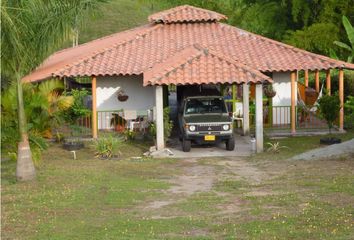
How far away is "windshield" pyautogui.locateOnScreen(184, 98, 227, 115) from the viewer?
21.5m

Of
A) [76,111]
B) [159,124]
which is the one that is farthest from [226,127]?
[76,111]

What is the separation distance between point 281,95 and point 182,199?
551 inches

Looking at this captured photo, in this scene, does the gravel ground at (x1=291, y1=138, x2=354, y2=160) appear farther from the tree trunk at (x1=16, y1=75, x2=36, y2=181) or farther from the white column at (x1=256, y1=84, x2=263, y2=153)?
the tree trunk at (x1=16, y1=75, x2=36, y2=181)

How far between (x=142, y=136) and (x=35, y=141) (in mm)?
8229

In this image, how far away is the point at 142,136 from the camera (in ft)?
79.3

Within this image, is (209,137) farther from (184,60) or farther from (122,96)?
(122,96)

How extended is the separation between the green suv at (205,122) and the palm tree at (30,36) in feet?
21.4

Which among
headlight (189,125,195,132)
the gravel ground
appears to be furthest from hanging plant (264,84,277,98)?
the gravel ground

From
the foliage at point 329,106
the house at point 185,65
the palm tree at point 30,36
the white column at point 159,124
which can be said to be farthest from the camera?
the foliage at point 329,106

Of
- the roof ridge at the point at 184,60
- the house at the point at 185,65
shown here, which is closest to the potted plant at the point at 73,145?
the house at the point at 185,65

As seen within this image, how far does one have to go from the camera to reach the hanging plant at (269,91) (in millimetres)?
25266

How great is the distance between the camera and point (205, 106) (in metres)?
21.6

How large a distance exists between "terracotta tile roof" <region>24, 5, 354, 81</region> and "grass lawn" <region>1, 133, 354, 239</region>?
17.5ft

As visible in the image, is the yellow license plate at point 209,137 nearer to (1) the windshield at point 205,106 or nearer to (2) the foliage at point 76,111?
(1) the windshield at point 205,106
